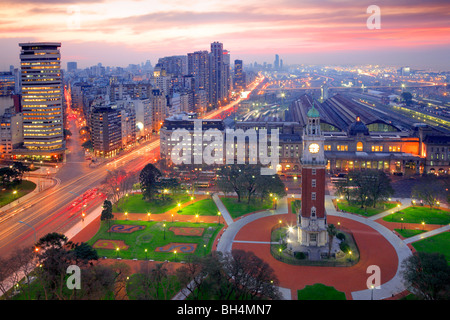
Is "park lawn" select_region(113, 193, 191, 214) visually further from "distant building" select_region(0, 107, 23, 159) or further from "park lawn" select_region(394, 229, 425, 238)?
"distant building" select_region(0, 107, 23, 159)

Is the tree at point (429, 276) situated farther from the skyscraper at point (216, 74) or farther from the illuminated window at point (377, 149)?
the skyscraper at point (216, 74)

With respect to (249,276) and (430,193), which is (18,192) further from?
(430,193)

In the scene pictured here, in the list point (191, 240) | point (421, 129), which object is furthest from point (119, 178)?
point (421, 129)

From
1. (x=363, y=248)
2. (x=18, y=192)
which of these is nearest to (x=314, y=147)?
(x=363, y=248)

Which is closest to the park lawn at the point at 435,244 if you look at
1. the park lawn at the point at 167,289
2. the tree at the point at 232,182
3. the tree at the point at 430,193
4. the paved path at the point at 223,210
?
the tree at the point at 430,193
